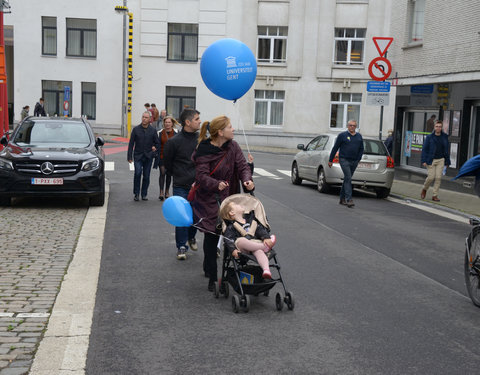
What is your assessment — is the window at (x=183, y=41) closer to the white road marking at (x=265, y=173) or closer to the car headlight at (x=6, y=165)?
the white road marking at (x=265, y=173)

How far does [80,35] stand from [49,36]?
5.76 feet

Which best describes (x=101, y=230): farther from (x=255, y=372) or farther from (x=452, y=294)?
(x=255, y=372)

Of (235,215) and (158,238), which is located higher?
(235,215)

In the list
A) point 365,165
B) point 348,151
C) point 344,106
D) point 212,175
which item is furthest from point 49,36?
point 212,175

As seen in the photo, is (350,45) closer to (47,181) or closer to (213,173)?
(47,181)

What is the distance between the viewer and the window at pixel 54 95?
126 ft

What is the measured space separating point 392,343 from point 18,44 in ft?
120

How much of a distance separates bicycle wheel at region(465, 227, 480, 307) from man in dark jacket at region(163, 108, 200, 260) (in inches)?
133

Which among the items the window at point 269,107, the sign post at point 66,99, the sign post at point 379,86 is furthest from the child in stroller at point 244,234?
the window at point 269,107

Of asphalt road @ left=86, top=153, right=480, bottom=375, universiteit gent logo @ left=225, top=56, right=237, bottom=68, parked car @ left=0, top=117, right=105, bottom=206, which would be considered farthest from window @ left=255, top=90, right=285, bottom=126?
universiteit gent logo @ left=225, top=56, right=237, bottom=68

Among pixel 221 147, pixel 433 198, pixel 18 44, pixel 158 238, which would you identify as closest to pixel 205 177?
pixel 221 147

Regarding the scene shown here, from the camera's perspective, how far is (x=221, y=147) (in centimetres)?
686

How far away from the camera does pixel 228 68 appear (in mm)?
8156

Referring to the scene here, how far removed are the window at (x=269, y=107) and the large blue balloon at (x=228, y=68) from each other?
2947 centimetres
